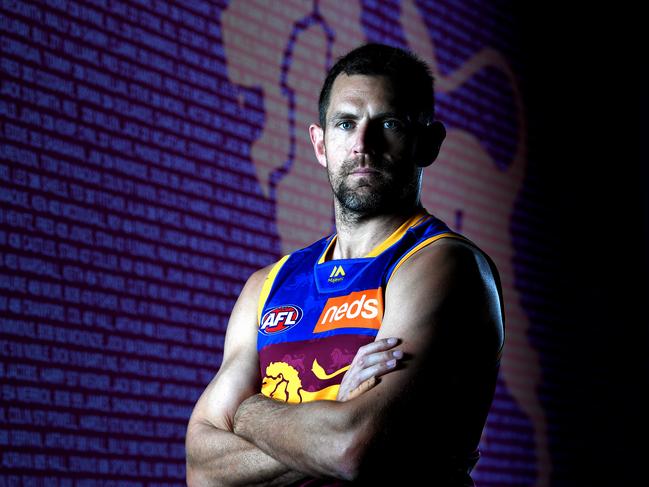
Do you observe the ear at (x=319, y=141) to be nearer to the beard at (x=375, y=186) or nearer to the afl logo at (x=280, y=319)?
the beard at (x=375, y=186)

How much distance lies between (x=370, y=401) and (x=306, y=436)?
12 cm

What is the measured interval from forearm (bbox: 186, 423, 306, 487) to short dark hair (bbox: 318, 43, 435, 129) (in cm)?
69

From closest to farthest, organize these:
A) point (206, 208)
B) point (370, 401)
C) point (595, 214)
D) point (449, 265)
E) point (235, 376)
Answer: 1. point (370, 401)
2. point (449, 265)
3. point (235, 376)
4. point (206, 208)
5. point (595, 214)

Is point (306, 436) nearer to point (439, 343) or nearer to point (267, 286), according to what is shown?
point (439, 343)

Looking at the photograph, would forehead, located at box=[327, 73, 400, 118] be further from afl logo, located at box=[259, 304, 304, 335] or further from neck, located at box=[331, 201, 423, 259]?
afl logo, located at box=[259, 304, 304, 335]

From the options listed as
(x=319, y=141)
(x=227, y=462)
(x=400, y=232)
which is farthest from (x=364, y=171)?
(x=227, y=462)

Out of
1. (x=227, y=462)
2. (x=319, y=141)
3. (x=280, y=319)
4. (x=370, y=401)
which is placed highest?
(x=319, y=141)

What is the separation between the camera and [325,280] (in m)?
1.84

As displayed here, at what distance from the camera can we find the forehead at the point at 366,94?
72.0 inches

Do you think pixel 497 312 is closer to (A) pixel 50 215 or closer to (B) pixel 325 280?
(B) pixel 325 280

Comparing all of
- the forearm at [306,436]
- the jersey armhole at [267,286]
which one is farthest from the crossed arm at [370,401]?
the jersey armhole at [267,286]

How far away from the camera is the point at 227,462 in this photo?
5.54ft

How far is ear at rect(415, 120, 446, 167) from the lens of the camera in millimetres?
1854

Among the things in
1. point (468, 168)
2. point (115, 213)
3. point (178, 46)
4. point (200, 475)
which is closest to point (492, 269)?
point (200, 475)
